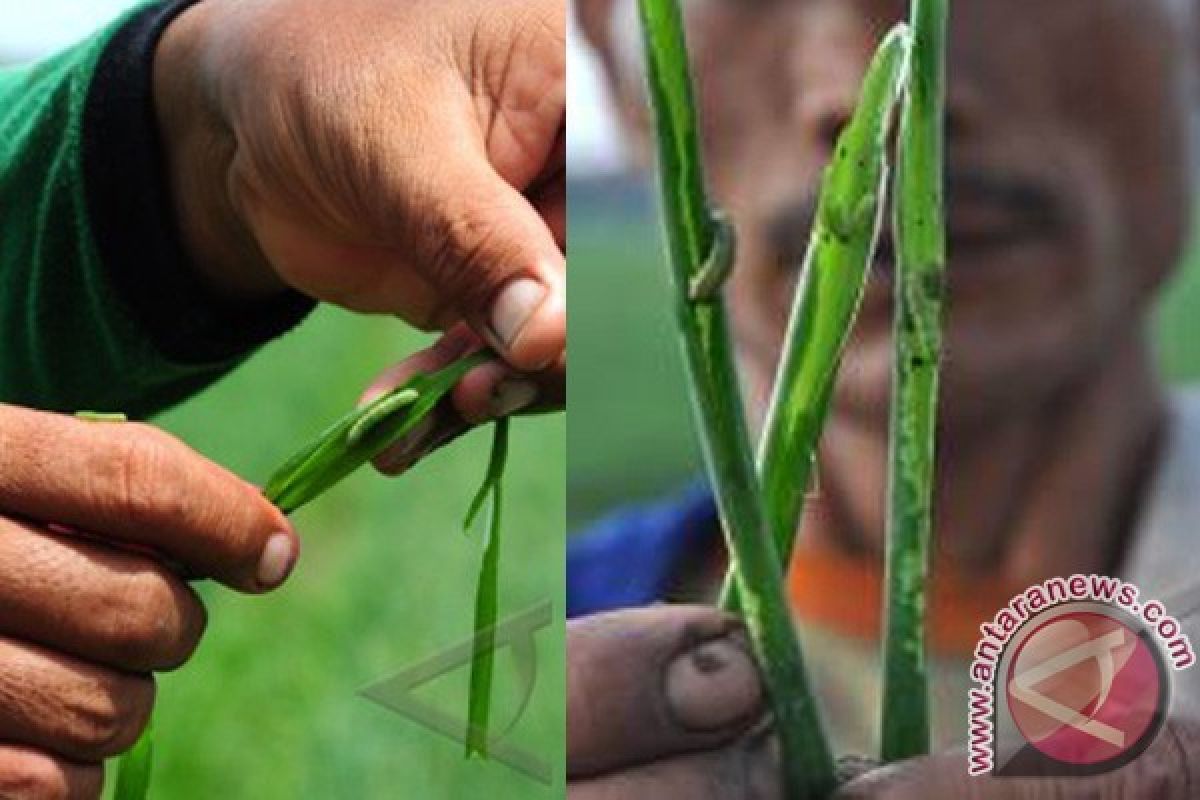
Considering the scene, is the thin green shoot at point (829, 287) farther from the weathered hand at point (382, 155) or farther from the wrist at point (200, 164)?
the wrist at point (200, 164)

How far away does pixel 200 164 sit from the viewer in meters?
2.51

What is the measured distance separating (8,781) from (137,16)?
94 cm

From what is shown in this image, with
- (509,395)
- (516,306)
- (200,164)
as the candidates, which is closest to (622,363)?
(516,306)

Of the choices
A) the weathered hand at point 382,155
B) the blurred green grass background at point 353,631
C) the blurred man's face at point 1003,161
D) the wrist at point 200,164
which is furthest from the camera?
the blurred green grass background at point 353,631

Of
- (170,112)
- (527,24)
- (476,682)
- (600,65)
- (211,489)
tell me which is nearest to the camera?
(600,65)

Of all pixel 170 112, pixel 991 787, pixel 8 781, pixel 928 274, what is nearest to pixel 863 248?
pixel 928 274

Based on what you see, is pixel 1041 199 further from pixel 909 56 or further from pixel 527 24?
pixel 527 24

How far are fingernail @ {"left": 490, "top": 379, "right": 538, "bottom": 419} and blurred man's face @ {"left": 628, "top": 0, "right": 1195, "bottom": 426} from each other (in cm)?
50

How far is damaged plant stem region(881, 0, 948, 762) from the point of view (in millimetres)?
1616

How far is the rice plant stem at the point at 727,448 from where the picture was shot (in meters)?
1.64

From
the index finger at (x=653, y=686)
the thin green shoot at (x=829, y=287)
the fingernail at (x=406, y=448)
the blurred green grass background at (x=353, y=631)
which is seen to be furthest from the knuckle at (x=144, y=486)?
the blurred green grass background at (x=353, y=631)

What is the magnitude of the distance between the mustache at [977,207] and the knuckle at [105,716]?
2.40ft

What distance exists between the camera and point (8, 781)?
1.99m

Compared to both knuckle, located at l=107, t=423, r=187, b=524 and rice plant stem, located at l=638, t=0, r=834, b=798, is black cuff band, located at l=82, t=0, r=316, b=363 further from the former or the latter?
rice plant stem, located at l=638, t=0, r=834, b=798
